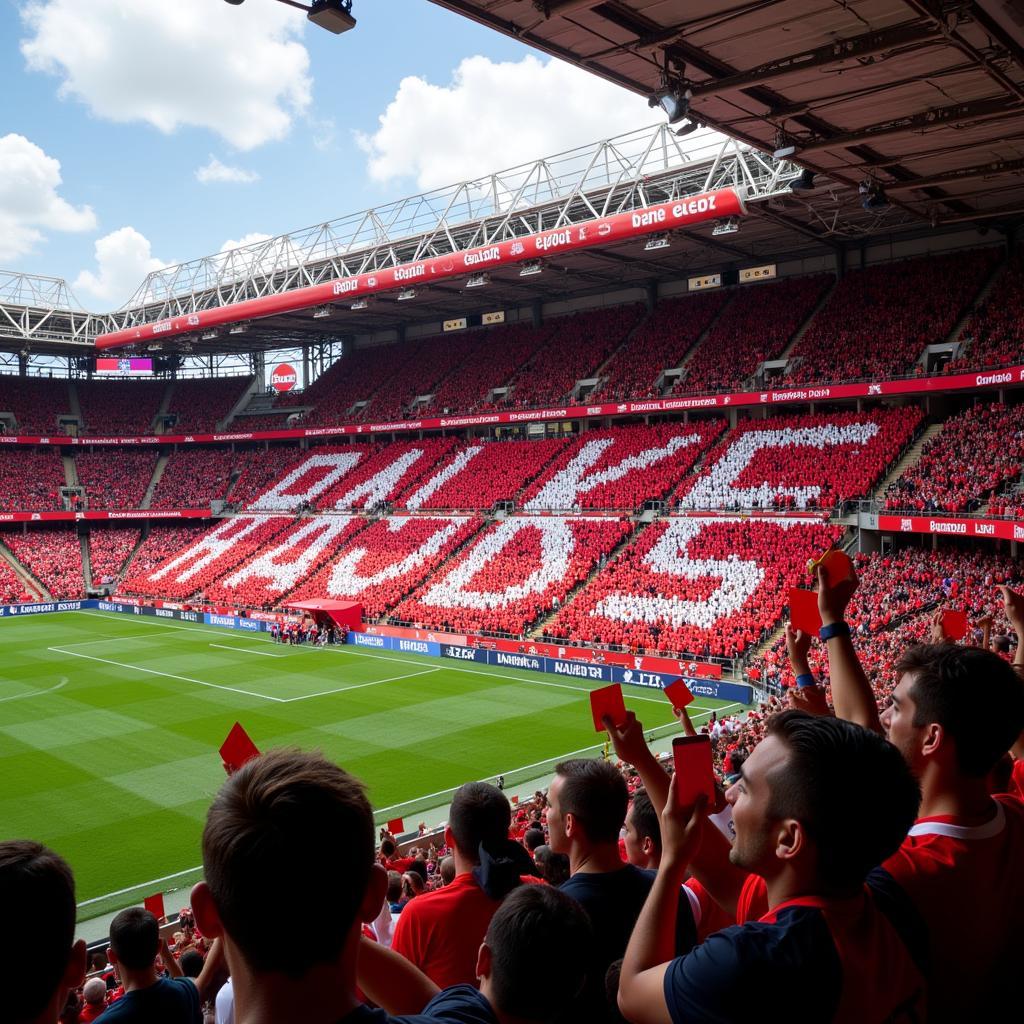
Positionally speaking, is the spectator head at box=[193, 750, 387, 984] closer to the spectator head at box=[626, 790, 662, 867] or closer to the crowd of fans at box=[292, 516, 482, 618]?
the spectator head at box=[626, 790, 662, 867]

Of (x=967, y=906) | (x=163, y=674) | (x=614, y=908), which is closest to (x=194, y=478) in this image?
(x=163, y=674)

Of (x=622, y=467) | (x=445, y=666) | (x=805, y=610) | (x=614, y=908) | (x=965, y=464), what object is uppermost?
(x=622, y=467)

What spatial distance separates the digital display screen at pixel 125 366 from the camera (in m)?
66.6

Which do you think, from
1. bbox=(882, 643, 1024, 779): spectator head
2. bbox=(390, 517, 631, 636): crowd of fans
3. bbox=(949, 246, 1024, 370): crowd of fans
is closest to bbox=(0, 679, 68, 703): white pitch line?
bbox=(390, 517, 631, 636): crowd of fans

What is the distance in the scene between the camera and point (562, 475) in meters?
45.6

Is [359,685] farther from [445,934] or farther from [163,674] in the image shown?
[445,934]

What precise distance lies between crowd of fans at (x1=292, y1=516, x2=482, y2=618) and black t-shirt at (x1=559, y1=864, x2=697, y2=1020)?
38816mm

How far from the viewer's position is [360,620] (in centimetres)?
4178

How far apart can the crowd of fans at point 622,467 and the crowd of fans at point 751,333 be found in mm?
2310

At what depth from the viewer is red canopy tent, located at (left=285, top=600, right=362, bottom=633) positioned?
1620 inches

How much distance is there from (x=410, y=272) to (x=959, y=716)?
39.4 metres

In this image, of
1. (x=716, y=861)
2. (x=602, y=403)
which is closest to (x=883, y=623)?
(x=602, y=403)

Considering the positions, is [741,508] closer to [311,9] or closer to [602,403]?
[602,403]

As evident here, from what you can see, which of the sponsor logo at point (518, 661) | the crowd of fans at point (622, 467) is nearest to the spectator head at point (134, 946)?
the sponsor logo at point (518, 661)
